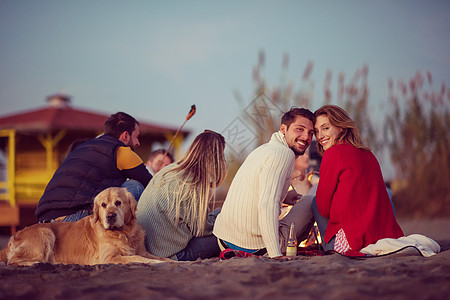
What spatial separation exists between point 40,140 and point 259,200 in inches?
487

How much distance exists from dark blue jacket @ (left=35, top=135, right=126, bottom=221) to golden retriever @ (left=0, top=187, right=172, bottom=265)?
13.2 inches

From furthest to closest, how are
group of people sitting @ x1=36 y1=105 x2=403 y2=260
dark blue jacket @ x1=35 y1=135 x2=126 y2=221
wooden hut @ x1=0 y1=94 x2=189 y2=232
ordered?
wooden hut @ x1=0 y1=94 x2=189 y2=232 < dark blue jacket @ x1=35 y1=135 x2=126 y2=221 < group of people sitting @ x1=36 y1=105 x2=403 y2=260

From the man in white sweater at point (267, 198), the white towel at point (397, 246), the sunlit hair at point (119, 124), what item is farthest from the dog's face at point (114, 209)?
the white towel at point (397, 246)

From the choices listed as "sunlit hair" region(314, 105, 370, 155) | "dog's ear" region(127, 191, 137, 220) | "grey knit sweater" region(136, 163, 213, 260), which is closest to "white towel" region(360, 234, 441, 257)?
"sunlit hair" region(314, 105, 370, 155)

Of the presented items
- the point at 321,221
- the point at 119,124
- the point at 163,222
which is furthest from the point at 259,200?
the point at 119,124

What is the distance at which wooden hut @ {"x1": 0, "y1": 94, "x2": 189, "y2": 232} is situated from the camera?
1369cm

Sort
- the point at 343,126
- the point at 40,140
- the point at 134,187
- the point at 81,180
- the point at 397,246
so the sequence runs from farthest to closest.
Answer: the point at 40,140, the point at 134,187, the point at 81,180, the point at 343,126, the point at 397,246

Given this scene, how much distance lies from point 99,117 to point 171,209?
40.5 ft

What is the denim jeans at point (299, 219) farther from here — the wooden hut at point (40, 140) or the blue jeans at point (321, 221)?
the wooden hut at point (40, 140)

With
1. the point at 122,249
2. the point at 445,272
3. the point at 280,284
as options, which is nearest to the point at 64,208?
the point at 122,249

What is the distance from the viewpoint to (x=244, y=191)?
3738 millimetres

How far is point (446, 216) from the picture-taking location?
995cm

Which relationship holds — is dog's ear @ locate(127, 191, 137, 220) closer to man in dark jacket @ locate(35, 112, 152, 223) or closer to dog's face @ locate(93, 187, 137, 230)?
dog's face @ locate(93, 187, 137, 230)

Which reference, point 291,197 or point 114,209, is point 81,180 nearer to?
point 114,209
